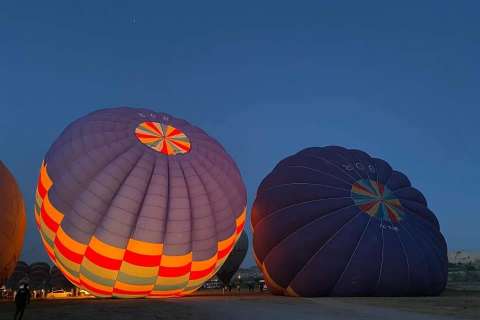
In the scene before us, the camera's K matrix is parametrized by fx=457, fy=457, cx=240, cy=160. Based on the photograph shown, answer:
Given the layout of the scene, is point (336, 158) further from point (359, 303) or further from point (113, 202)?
point (113, 202)

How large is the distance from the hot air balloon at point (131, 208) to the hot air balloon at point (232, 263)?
1413 cm

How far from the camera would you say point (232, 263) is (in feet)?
98.9

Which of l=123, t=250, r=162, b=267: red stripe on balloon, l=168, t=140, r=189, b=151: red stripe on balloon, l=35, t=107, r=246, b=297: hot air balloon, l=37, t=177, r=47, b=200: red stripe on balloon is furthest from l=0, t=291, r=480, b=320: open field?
l=168, t=140, r=189, b=151: red stripe on balloon

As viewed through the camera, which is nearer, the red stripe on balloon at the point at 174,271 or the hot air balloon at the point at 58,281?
the red stripe on balloon at the point at 174,271

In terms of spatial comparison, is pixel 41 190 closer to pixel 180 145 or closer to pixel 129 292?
pixel 129 292

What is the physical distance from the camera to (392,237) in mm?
17453

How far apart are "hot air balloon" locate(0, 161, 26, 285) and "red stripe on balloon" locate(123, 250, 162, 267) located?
12.6ft

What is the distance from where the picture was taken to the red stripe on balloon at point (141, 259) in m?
13.5

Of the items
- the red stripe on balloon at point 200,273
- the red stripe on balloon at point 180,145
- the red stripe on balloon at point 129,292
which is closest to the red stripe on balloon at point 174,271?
the red stripe on balloon at point 200,273

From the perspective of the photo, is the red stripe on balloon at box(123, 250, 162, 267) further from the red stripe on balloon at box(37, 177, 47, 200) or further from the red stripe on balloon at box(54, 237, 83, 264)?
the red stripe on balloon at box(37, 177, 47, 200)

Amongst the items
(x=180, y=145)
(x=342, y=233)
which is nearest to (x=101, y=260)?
(x=180, y=145)

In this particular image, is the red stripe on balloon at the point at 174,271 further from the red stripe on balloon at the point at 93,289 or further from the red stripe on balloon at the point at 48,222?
the red stripe on balloon at the point at 48,222

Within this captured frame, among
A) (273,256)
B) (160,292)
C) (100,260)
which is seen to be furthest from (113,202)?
(273,256)

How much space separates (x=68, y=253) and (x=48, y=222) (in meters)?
1.23
